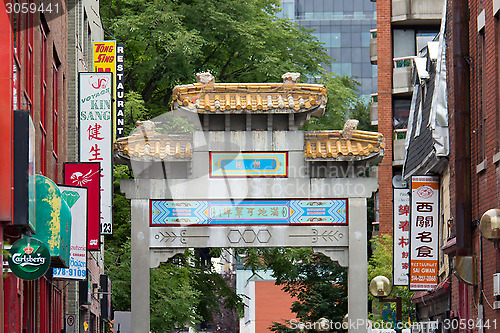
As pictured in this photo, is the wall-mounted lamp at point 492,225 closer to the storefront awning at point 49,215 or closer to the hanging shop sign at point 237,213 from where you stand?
the storefront awning at point 49,215

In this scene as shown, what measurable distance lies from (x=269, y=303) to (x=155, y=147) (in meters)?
49.9

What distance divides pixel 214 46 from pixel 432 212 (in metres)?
18.0

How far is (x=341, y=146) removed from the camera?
26.6 metres

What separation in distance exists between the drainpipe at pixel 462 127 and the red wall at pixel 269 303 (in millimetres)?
53614

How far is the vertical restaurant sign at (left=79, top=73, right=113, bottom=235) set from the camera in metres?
29.5

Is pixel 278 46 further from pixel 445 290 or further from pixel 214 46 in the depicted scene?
pixel 445 290

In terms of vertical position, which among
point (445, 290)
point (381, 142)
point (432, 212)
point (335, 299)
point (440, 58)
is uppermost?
point (440, 58)

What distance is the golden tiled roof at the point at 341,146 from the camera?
2617cm

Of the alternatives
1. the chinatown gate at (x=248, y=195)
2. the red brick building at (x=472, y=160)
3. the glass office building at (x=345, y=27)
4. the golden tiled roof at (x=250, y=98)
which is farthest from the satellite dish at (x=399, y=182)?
the glass office building at (x=345, y=27)

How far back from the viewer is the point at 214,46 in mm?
40906

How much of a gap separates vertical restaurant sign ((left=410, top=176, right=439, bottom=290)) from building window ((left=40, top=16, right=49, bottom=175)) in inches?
367

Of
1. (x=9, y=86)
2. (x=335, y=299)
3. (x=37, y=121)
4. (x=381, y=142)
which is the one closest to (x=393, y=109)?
(x=335, y=299)

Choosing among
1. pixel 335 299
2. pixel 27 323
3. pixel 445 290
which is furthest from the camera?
pixel 335 299

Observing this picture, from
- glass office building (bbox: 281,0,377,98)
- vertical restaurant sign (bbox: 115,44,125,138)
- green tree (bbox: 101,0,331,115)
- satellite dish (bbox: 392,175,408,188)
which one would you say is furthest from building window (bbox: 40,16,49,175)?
glass office building (bbox: 281,0,377,98)
